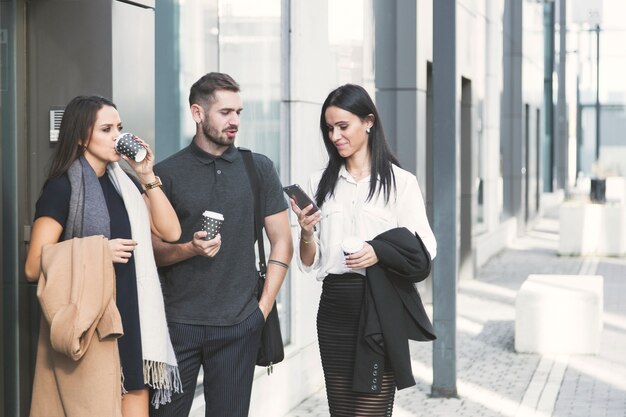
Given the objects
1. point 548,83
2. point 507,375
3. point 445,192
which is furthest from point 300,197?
point 548,83

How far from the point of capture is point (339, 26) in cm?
1094

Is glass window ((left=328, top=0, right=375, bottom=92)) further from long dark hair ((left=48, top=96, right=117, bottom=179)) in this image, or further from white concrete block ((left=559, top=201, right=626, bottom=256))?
white concrete block ((left=559, top=201, right=626, bottom=256))

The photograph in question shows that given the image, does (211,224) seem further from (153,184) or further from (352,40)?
(352,40)

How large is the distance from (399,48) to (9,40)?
8.91m

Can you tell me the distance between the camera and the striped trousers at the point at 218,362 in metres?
4.90

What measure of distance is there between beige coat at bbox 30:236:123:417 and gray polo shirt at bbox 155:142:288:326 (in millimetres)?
576

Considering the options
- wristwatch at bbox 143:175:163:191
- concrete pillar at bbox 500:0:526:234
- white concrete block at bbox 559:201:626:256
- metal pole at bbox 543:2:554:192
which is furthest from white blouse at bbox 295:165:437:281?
metal pole at bbox 543:2:554:192

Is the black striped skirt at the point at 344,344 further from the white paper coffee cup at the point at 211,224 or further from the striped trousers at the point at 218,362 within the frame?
the white paper coffee cup at the point at 211,224

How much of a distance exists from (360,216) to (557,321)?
6.83m

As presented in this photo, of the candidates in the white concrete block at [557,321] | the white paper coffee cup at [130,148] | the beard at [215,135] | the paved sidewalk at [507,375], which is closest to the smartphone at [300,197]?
the beard at [215,135]

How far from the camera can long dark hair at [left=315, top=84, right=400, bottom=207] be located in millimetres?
5125

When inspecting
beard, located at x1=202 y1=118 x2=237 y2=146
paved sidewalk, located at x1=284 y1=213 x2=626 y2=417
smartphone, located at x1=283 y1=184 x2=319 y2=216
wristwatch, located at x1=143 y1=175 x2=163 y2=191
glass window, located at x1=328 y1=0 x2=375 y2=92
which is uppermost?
glass window, located at x1=328 y1=0 x2=375 y2=92

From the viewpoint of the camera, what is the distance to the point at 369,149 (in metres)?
5.29

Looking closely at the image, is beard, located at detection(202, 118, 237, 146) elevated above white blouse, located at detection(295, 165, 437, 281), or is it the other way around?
beard, located at detection(202, 118, 237, 146)
